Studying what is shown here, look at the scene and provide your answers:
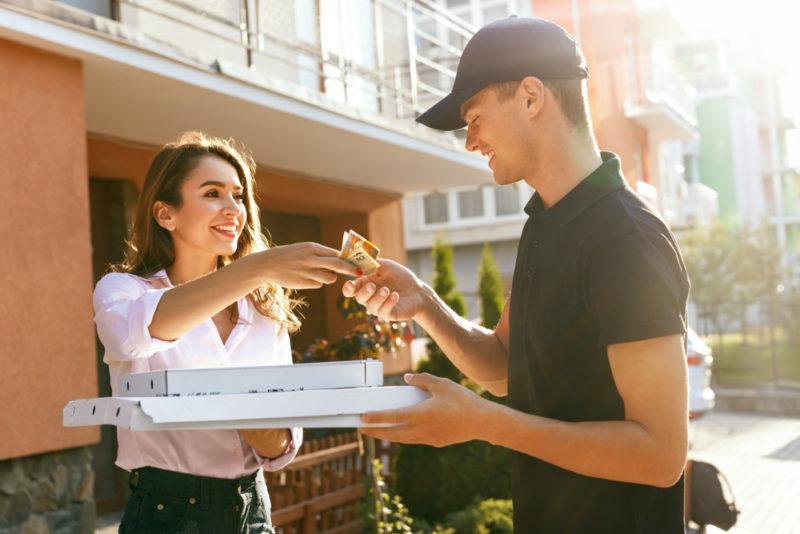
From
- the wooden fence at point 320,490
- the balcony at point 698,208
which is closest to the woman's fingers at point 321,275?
the wooden fence at point 320,490

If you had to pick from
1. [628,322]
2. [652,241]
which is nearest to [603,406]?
[628,322]

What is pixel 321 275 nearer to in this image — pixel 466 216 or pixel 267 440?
pixel 267 440

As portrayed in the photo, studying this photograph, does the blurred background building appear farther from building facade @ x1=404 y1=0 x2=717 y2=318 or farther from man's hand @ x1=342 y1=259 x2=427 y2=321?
building facade @ x1=404 y1=0 x2=717 y2=318

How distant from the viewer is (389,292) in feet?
9.18

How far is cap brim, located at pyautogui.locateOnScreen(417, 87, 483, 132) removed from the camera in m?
2.31

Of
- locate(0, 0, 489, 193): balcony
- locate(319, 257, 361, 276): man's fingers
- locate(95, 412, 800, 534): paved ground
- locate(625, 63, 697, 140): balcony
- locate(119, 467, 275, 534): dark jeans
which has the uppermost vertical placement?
locate(625, 63, 697, 140): balcony

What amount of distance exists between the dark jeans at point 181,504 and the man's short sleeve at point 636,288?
1.20 meters

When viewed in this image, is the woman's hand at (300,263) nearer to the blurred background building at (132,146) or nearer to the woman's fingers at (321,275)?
the woman's fingers at (321,275)

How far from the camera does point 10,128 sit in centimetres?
636

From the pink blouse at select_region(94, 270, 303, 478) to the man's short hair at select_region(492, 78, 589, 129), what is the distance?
1.02 m

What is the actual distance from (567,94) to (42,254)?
509 cm

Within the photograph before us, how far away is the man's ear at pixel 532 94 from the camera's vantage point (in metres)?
2.21

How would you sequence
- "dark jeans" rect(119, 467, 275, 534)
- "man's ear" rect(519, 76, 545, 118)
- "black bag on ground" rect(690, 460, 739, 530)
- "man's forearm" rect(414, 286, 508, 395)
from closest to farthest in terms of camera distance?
"man's ear" rect(519, 76, 545, 118) < "dark jeans" rect(119, 467, 275, 534) < "man's forearm" rect(414, 286, 508, 395) < "black bag on ground" rect(690, 460, 739, 530)

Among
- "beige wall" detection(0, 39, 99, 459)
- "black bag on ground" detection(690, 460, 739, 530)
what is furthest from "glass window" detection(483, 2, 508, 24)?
"beige wall" detection(0, 39, 99, 459)
